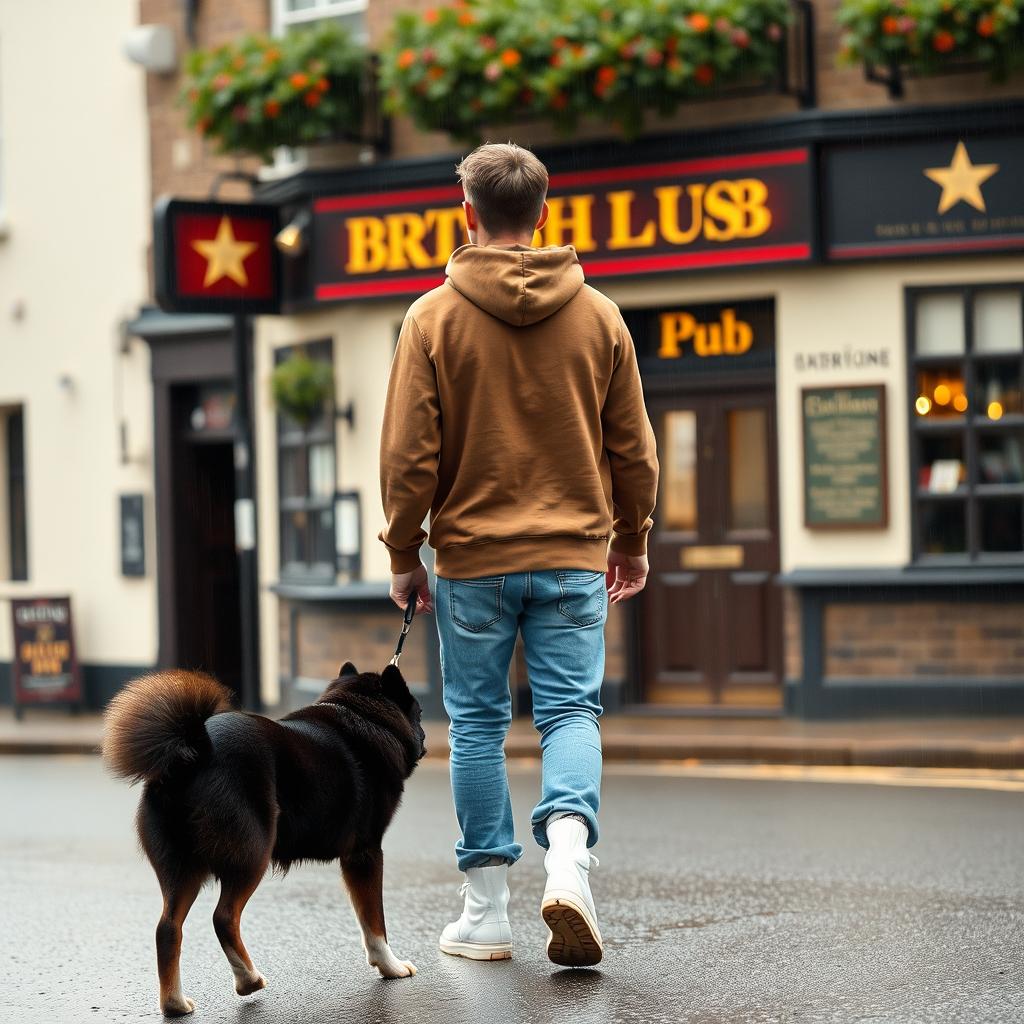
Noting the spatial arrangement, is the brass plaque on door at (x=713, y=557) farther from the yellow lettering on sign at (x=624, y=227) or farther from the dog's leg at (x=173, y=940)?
the dog's leg at (x=173, y=940)

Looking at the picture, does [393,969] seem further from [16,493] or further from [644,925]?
[16,493]

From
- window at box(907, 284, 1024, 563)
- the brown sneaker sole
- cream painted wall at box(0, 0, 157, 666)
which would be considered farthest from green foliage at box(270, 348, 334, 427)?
the brown sneaker sole

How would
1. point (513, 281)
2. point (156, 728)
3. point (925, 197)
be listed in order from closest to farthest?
1. point (156, 728)
2. point (513, 281)
3. point (925, 197)

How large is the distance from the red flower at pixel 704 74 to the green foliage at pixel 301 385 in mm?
3589

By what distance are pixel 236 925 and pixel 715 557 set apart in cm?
865

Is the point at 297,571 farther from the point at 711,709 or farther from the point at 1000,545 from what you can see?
the point at 1000,545

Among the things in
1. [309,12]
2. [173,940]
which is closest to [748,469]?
[309,12]

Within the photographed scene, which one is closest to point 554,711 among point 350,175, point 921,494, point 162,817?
point 162,817

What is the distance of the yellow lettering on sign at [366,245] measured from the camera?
43.8 ft

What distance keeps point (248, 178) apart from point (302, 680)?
12.7 feet

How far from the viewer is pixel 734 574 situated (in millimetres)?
12805

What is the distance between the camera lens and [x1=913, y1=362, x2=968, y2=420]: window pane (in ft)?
39.3

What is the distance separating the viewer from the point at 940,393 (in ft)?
Answer: 39.5

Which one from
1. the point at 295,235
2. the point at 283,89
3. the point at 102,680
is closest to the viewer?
the point at 283,89
